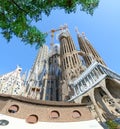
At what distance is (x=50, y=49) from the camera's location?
63344 millimetres

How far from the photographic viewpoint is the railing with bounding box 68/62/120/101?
1232 inches

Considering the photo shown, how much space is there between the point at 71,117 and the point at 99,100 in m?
13.7

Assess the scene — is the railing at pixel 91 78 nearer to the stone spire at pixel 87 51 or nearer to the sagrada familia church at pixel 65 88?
the sagrada familia church at pixel 65 88

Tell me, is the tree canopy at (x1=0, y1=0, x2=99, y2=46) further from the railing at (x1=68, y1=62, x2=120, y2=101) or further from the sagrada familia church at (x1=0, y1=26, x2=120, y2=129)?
the railing at (x1=68, y1=62, x2=120, y2=101)

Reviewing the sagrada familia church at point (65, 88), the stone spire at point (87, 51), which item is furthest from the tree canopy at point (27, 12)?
the stone spire at point (87, 51)

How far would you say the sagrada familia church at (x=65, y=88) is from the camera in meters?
20.0

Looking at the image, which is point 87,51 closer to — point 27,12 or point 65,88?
point 65,88

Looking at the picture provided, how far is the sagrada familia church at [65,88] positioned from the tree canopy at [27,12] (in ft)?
39.8

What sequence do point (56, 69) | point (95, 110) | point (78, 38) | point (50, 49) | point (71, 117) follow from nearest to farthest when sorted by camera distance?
1. point (71, 117)
2. point (95, 110)
3. point (56, 69)
4. point (78, 38)
5. point (50, 49)

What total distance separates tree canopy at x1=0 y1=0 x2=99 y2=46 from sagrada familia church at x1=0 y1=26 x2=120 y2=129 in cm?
1214

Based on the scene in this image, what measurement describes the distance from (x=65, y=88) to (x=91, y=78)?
7517 mm

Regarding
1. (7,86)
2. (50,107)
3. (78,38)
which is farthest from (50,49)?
(50,107)

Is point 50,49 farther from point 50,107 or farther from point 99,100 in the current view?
point 50,107

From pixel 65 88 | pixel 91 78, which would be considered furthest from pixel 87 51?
pixel 91 78
